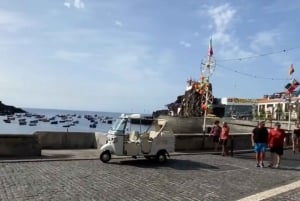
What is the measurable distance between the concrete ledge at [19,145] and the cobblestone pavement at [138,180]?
2520mm

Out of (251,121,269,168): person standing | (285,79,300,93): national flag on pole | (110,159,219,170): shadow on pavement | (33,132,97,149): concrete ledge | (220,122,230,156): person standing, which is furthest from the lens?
(285,79,300,93): national flag on pole

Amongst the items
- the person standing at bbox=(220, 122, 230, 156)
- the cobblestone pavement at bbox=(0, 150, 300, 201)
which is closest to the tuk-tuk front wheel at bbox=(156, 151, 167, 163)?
the cobblestone pavement at bbox=(0, 150, 300, 201)

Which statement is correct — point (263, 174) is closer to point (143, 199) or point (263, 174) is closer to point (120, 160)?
point (120, 160)

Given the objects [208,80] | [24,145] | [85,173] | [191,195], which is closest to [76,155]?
[24,145]

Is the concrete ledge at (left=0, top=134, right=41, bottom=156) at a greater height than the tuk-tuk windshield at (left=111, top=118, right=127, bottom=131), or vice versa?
the tuk-tuk windshield at (left=111, top=118, right=127, bottom=131)

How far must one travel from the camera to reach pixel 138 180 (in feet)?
45.5

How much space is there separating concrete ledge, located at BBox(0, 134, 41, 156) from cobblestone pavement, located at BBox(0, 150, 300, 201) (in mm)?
2520

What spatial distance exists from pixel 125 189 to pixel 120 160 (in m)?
6.48

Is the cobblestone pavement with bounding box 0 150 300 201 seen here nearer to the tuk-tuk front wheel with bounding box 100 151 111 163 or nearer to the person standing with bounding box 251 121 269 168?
the tuk-tuk front wheel with bounding box 100 151 111 163

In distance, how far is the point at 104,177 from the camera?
46.1 feet

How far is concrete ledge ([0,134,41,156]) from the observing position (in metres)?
18.8

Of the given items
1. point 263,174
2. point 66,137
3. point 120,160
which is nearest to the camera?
point 263,174

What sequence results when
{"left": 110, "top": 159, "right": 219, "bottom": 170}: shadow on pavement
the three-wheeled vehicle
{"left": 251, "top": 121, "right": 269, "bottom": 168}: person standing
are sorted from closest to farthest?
{"left": 110, "top": 159, "right": 219, "bottom": 170}: shadow on pavement → the three-wheeled vehicle → {"left": 251, "top": 121, "right": 269, "bottom": 168}: person standing

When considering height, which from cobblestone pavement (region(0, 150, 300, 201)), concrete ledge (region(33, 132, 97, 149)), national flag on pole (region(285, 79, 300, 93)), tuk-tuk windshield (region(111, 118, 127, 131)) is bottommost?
cobblestone pavement (region(0, 150, 300, 201))
